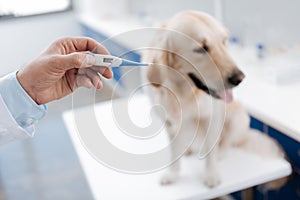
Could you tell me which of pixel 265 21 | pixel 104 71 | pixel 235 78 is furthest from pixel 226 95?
pixel 265 21

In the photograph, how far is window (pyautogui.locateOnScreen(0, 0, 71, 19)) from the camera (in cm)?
64

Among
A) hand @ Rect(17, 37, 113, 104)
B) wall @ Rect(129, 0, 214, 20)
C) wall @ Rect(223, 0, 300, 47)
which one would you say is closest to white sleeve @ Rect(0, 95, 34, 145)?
hand @ Rect(17, 37, 113, 104)

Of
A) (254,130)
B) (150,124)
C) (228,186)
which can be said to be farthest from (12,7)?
(254,130)

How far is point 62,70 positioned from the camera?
23.1 inches

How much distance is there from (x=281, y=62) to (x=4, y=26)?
84 centimetres


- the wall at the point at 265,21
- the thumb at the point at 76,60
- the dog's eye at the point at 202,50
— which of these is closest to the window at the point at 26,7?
the thumb at the point at 76,60

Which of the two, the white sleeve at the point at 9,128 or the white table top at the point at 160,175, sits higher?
the white sleeve at the point at 9,128

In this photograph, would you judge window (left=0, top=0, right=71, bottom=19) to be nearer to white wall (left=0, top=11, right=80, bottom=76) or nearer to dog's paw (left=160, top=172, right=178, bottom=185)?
white wall (left=0, top=11, right=80, bottom=76)

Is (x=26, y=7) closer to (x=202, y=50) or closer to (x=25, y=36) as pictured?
(x=25, y=36)

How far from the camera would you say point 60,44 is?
629mm

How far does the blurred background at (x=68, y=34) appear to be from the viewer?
0.67m

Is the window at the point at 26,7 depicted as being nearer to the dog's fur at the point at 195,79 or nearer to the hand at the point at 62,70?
the hand at the point at 62,70

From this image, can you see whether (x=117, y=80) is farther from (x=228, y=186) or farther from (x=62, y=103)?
(x=228, y=186)

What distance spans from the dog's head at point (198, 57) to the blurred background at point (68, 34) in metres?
0.06
